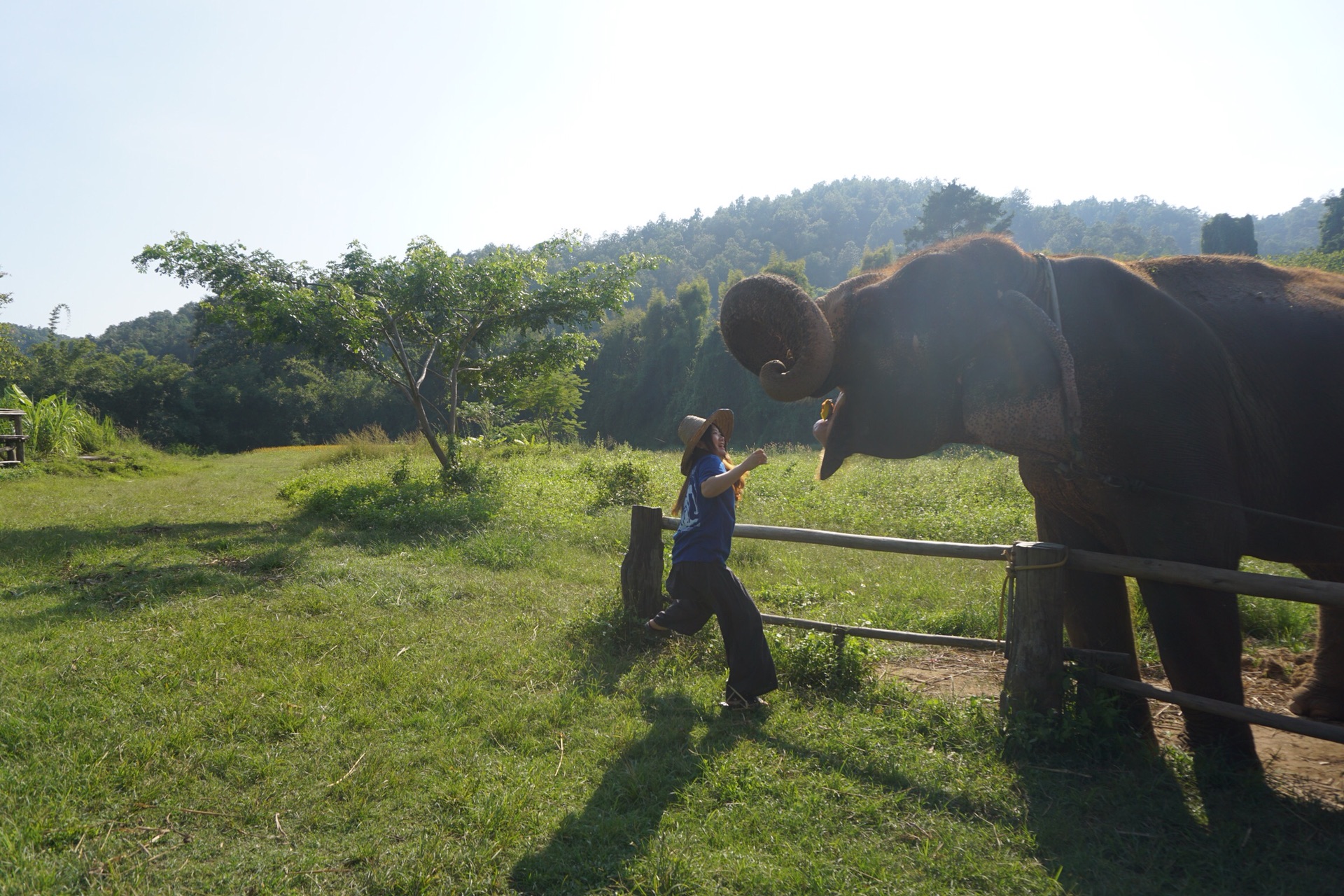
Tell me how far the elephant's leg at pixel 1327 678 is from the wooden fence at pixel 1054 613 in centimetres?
94

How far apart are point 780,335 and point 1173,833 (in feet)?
8.32

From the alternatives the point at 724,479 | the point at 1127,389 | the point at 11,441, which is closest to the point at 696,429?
the point at 724,479

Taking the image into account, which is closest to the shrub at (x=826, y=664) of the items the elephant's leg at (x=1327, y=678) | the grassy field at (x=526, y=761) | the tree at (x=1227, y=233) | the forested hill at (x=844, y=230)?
the grassy field at (x=526, y=761)

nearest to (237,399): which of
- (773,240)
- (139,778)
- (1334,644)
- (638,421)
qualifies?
(638,421)

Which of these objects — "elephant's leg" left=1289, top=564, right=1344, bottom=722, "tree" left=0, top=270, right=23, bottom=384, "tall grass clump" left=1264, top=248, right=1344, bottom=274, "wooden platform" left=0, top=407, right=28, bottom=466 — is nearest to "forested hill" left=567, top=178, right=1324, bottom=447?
"tall grass clump" left=1264, top=248, right=1344, bottom=274

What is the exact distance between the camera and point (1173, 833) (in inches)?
117

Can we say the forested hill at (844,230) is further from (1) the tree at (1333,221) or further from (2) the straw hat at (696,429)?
(2) the straw hat at (696,429)

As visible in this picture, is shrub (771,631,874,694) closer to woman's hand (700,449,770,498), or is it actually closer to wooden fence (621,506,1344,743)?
wooden fence (621,506,1344,743)

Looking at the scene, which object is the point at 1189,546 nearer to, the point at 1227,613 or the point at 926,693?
the point at 1227,613

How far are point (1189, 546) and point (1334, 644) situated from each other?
1710 mm

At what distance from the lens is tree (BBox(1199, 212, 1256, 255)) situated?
2050 cm

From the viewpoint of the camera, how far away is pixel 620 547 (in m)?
8.85

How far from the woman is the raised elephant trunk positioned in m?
0.80

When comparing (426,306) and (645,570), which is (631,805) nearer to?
(645,570)
